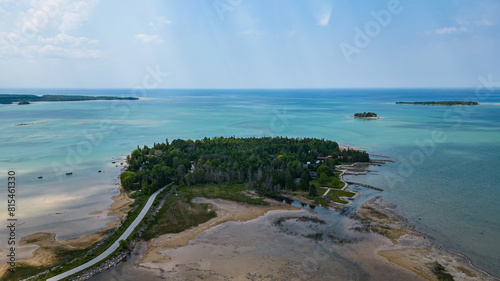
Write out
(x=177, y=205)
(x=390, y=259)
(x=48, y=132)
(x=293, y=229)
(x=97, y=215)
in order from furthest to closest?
1. (x=48, y=132)
2. (x=177, y=205)
3. (x=97, y=215)
4. (x=293, y=229)
5. (x=390, y=259)

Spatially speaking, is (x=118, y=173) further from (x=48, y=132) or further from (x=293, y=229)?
(x=48, y=132)

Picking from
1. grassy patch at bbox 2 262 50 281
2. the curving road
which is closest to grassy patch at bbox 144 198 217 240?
the curving road

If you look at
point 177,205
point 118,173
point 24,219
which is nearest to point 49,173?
point 118,173

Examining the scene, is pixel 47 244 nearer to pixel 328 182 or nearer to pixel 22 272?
pixel 22 272

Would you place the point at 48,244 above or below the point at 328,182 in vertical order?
below

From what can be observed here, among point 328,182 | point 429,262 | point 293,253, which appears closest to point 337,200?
point 328,182

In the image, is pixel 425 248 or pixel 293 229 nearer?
pixel 425 248

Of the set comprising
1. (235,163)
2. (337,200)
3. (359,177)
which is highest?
(235,163)
